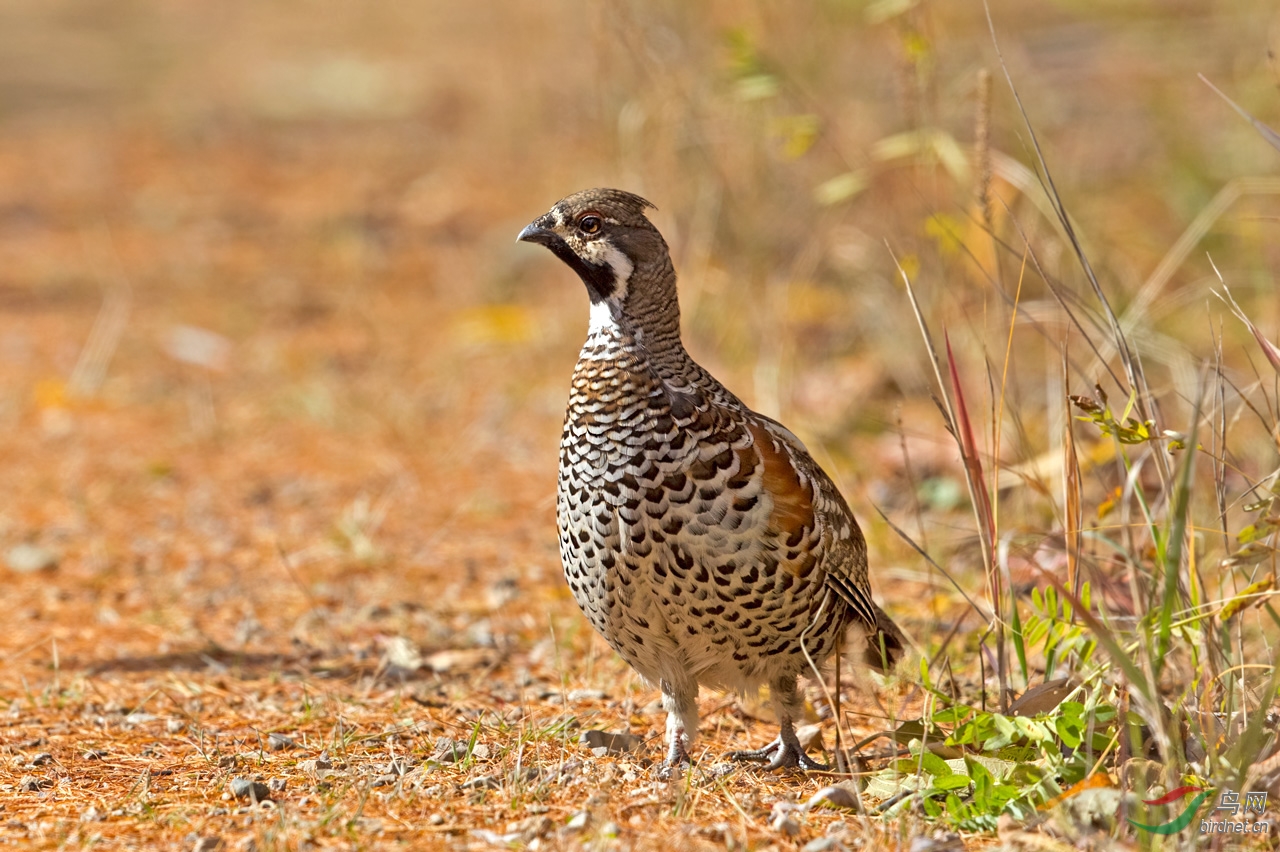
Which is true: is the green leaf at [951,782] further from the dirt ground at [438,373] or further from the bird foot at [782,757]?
the bird foot at [782,757]

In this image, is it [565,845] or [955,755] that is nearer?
[565,845]

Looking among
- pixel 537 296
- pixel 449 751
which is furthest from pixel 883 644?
pixel 537 296

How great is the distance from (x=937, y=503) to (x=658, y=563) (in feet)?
9.96

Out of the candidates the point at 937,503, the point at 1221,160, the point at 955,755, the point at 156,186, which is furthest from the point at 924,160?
the point at 156,186

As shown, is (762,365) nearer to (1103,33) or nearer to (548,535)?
(548,535)

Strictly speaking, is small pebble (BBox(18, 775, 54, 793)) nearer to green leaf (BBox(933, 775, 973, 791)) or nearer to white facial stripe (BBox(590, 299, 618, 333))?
white facial stripe (BBox(590, 299, 618, 333))

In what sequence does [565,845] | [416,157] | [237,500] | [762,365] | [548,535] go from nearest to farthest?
1. [565,845]
2. [548,535]
3. [237,500]
4. [762,365]
5. [416,157]

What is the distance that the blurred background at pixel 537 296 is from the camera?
5109 millimetres

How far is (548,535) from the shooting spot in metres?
5.82

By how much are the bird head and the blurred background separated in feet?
2.88

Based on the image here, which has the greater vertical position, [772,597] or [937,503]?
[772,597]

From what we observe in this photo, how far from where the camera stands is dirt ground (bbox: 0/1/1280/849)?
3.41 meters

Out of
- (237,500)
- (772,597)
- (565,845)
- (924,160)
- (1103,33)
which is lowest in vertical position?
(237,500)

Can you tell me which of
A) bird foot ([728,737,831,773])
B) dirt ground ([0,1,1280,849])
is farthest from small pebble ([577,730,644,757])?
bird foot ([728,737,831,773])
